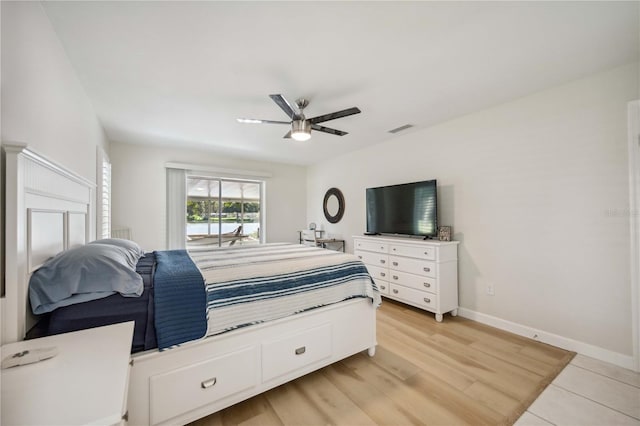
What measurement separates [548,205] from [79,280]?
3.78 meters

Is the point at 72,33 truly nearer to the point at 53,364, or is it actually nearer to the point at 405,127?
the point at 53,364

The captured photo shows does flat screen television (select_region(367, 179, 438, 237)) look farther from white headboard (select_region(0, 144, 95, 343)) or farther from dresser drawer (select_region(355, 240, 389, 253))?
white headboard (select_region(0, 144, 95, 343))

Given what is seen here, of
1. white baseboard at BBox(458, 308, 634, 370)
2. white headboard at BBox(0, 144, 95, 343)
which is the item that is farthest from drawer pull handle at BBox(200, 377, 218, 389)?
white baseboard at BBox(458, 308, 634, 370)

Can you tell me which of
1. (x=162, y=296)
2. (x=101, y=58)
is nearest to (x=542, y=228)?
(x=162, y=296)

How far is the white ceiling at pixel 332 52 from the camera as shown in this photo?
1.55m

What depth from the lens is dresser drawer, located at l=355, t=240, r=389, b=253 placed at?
367 centimetres

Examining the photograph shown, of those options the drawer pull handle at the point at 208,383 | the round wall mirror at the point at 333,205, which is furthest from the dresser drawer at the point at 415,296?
the drawer pull handle at the point at 208,383

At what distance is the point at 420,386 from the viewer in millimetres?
1875

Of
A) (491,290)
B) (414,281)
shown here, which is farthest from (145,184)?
(491,290)

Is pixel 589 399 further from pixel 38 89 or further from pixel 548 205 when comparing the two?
pixel 38 89

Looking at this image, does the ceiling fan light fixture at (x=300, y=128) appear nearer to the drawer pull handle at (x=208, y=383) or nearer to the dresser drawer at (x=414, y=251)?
the dresser drawer at (x=414, y=251)

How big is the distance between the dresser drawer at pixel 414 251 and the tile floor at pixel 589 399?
145cm

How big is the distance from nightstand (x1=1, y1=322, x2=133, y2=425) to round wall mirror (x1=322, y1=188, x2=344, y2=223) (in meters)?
4.34

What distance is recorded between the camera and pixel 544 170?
2541 millimetres
